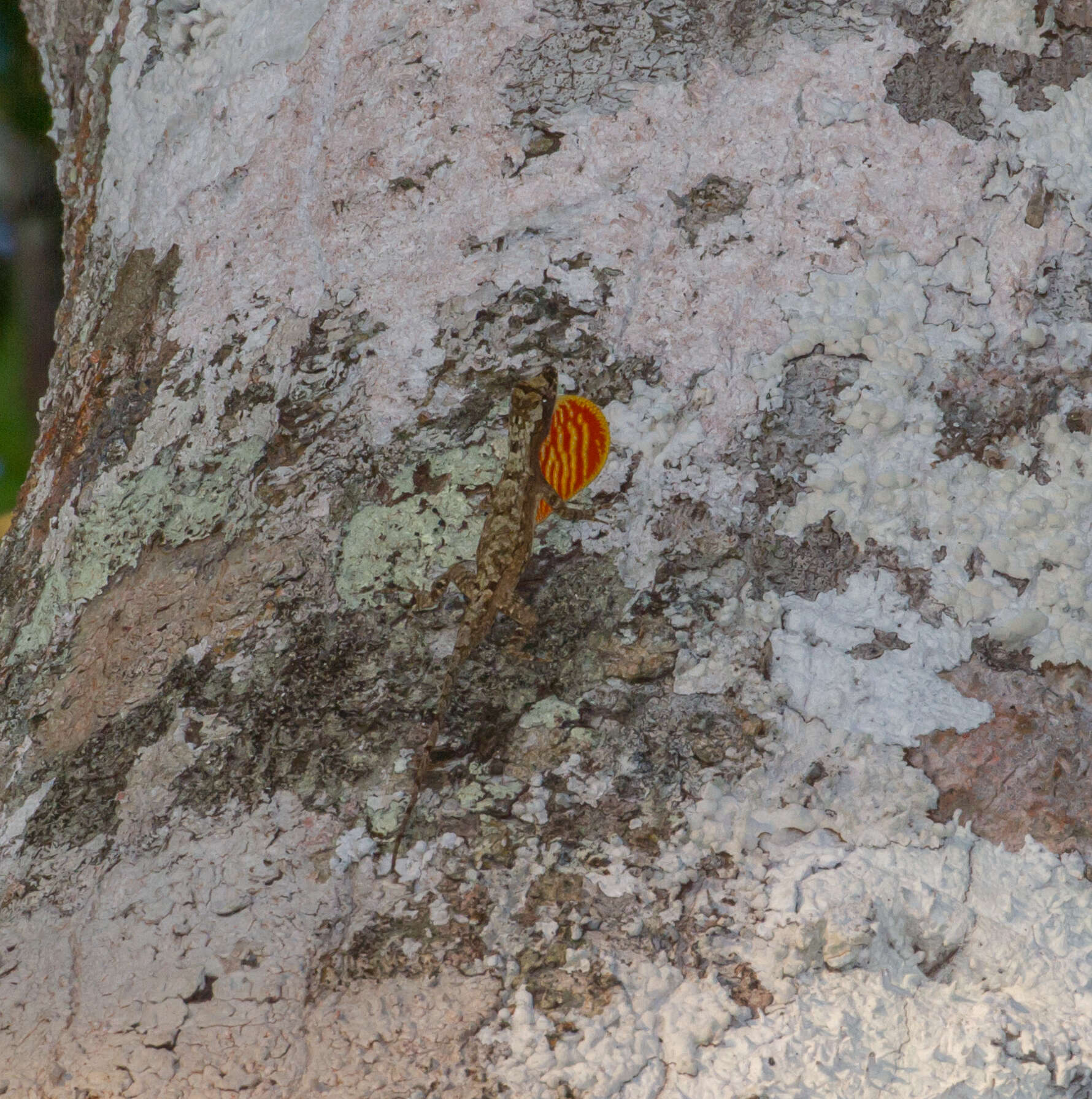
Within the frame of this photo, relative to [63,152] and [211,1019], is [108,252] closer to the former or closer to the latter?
[63,152]

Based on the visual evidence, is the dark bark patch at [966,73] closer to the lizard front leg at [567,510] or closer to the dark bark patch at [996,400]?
the dark bark patch at [996,400]

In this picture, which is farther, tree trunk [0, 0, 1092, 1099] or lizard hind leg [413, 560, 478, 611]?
lizard hind leg [413, 560, 478, 611]

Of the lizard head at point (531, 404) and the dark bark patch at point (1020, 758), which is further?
the lizard head at point (531, 404)


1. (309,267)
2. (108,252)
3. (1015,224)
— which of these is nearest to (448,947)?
(309,267)

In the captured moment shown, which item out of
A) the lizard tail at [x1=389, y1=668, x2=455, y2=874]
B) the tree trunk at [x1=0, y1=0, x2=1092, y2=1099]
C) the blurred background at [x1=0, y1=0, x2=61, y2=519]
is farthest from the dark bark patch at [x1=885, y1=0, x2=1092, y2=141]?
the blurred background at [x1=0, y1=0, x2=61, y2=519]

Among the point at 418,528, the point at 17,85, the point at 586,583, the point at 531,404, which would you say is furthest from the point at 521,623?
the point at 17,85

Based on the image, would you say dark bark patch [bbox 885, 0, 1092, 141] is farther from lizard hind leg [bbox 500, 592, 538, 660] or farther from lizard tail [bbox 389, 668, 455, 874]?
lizard tail [bbox 389, 668, 455, 874]

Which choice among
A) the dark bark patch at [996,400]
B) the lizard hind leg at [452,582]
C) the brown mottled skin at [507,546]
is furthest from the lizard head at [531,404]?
the dark bark patch at [996,400]
